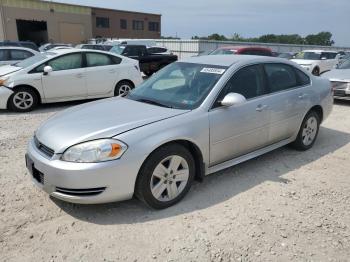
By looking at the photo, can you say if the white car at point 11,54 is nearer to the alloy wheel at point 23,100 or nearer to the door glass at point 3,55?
the door glass at point 3,55

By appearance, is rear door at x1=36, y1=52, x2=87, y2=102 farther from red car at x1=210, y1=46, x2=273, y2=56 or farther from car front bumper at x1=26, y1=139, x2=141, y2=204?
red car at x1=210, y1=46, x2=273, y2=56

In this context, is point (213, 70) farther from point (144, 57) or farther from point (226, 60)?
point (144, 57)

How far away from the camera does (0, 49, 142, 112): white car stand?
7879 millimetres

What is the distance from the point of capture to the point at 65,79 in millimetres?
8297

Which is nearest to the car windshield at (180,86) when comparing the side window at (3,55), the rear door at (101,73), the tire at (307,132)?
the tire at (307,132)

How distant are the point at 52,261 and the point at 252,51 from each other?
13.3m

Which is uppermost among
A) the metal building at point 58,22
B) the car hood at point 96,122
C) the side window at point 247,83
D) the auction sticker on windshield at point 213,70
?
the metal building at point 58,22

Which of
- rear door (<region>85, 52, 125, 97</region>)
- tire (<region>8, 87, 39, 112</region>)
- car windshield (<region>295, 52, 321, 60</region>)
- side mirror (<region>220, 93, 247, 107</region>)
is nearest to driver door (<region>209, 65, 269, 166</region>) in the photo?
side mirror (<region>220, 93, 247, 107</region>)

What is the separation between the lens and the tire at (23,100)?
25.8 ft

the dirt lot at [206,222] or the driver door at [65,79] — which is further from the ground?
the driver door at [65,79]

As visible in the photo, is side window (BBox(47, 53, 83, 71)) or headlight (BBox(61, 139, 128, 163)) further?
side window (BBox(47, 53, 83, 71))

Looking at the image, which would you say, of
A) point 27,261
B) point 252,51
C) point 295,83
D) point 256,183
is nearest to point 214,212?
point 256,183

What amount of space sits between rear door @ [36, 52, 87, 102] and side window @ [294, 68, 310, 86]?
17.9 ft

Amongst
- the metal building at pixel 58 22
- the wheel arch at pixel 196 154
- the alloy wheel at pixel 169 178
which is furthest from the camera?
the metal building at pixel 58 22
